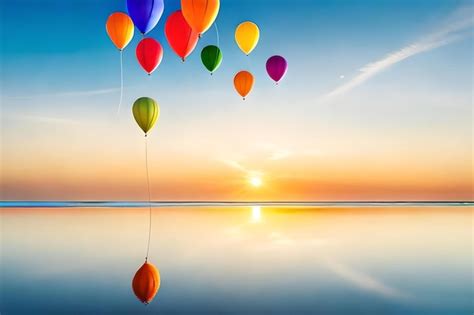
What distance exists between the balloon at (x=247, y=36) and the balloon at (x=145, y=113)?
8.25 feet

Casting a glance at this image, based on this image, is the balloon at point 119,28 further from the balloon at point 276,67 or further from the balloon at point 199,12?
the balloon at point 276,67

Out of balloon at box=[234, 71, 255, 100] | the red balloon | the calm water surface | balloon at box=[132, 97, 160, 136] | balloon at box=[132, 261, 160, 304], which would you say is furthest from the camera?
balloon at box=[234, 71, 255, 100]

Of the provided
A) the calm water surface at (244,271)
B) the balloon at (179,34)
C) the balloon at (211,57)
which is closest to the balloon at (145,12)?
the balloon at (179,34)

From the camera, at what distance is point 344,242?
890 cm

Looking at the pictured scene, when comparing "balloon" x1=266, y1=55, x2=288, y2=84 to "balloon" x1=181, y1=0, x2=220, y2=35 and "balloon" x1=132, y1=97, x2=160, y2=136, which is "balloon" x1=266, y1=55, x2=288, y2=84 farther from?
"balloon" x1=181, y1=0, x2=220, y2=35

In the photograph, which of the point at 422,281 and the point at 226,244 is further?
the point at 226,244

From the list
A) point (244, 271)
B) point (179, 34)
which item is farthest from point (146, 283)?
point (179, 34)

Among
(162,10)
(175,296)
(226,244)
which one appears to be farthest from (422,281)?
(162,10)

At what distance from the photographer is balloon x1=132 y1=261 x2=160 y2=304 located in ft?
18.0

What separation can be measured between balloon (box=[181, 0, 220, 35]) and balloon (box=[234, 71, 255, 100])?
3498 millimetres

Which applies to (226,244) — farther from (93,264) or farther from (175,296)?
(175,296)

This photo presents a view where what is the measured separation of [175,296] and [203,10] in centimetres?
495

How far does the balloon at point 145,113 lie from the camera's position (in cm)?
1053

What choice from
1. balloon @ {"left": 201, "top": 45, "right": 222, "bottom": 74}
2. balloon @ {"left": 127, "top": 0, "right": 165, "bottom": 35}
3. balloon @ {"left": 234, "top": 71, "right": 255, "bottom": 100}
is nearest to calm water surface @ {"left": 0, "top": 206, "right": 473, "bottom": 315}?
balloon @ {"left": 201, "top": 45, "right": 222, "bottom": 74}
